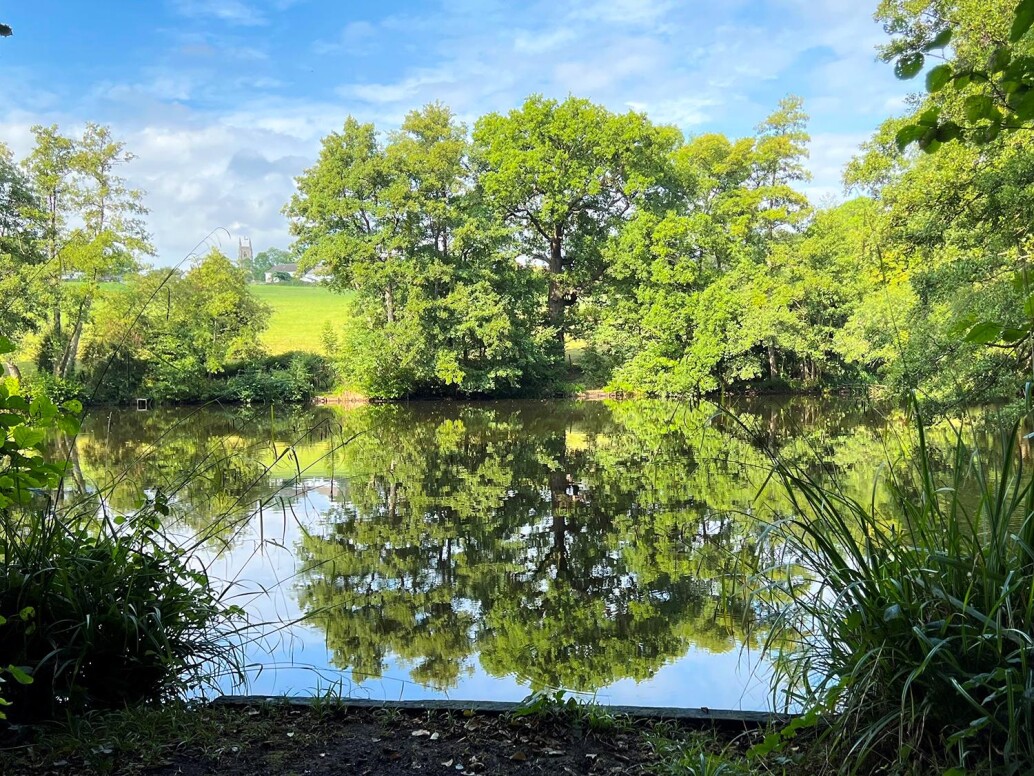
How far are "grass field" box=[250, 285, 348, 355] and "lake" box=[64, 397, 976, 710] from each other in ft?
42.6

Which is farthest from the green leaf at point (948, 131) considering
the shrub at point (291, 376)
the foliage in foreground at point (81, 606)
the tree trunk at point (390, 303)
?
the tree trunk at point (390, 303)

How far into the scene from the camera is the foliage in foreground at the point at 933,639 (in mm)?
1400

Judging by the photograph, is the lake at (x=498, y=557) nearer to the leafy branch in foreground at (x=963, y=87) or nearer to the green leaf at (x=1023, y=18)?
the leafy branch in foreground at (x=963, y=87)

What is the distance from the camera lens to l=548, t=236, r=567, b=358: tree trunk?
2319cm

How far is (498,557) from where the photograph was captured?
17.5ft

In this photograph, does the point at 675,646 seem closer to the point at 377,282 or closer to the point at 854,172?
the point at 854,172

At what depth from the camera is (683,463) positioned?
9.32 meters

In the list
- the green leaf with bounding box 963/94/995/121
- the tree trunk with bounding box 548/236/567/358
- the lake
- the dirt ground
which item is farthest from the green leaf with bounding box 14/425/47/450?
the tree trunk with bounding box 548/236/567/358

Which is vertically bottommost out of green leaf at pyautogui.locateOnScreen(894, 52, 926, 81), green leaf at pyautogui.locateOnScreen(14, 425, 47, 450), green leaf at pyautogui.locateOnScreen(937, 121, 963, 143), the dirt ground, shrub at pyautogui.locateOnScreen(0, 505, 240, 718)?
the dirt ground

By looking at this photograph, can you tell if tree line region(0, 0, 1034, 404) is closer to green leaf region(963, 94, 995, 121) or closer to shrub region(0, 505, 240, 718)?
shrub region(0, 505, 240, 718)

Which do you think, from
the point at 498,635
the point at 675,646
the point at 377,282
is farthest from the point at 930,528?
the point at 377,282

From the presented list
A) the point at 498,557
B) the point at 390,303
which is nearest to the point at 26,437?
the point at 498,557

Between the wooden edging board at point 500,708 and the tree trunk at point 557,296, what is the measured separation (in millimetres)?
20884

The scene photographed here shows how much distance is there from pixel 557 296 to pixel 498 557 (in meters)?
18.7
